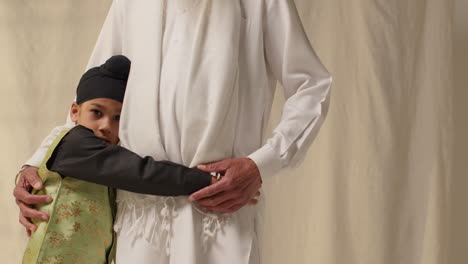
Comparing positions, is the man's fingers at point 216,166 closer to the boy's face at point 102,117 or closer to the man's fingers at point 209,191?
the man's fingers at point 209,191

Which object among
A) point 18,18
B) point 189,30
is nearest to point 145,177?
point 189,30

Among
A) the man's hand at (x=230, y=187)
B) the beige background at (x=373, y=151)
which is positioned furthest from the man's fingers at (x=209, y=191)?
the beige background at (x=373, y=151)

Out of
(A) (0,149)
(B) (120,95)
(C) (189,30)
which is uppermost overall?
(C) (189,30)

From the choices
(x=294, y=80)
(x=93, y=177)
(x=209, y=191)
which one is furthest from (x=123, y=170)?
(x=294, y=80)

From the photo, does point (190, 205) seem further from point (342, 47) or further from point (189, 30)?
point (342, 47)

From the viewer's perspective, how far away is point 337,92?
2.96 meters

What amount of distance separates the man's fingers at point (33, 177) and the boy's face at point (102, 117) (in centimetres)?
17

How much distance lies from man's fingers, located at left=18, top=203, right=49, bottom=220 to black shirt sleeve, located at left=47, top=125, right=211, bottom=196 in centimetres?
11

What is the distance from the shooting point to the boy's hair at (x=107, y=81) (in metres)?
1.82

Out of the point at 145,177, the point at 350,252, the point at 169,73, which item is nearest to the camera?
the point at 145,177

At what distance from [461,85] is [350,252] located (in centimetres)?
81

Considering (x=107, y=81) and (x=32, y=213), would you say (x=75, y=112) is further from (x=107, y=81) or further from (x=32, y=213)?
(x=32, y=213)

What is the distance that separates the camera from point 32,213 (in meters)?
1.79

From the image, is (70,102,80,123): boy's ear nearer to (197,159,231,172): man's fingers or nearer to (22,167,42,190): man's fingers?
(22,167,42,190): man's fingers
